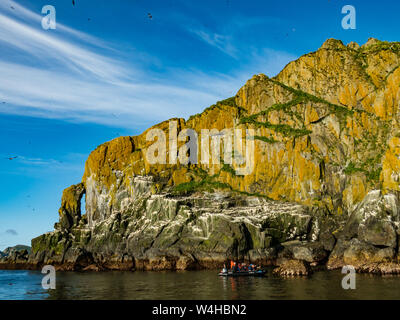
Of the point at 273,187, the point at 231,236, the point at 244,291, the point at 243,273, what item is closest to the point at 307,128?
the point at 273,187

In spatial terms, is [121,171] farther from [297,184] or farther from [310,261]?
[310,261]

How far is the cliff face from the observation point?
4213 inches

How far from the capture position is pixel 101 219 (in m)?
148

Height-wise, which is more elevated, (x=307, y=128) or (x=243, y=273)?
(x=307, y=128)

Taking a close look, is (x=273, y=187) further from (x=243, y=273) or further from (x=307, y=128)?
(x=243, y=273)

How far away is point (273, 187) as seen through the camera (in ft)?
423

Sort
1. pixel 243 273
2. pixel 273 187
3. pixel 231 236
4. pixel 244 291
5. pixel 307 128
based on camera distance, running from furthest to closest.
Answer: pixel 307 128 → pixel 273 187 → pixel 231 236 → pixel 243 273 → pixel 244 291

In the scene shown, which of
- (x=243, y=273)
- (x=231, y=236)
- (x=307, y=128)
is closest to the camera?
(x=243, y=273)

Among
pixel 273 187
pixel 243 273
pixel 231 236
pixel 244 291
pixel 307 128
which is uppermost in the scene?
pixel 307 128

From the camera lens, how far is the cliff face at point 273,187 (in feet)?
351

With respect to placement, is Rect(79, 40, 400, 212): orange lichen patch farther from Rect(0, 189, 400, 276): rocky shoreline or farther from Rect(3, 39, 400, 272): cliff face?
Rect(0, 189, 400, 276): rocky shoreline

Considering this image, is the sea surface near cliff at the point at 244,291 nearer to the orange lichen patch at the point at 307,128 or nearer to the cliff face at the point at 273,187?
the cliff face at the point at 273,187

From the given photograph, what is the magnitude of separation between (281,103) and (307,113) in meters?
12.7

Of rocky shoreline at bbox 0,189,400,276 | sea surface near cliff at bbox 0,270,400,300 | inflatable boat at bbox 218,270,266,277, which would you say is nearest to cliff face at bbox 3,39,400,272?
rocky shoreline at bbox 0,189,400,276
